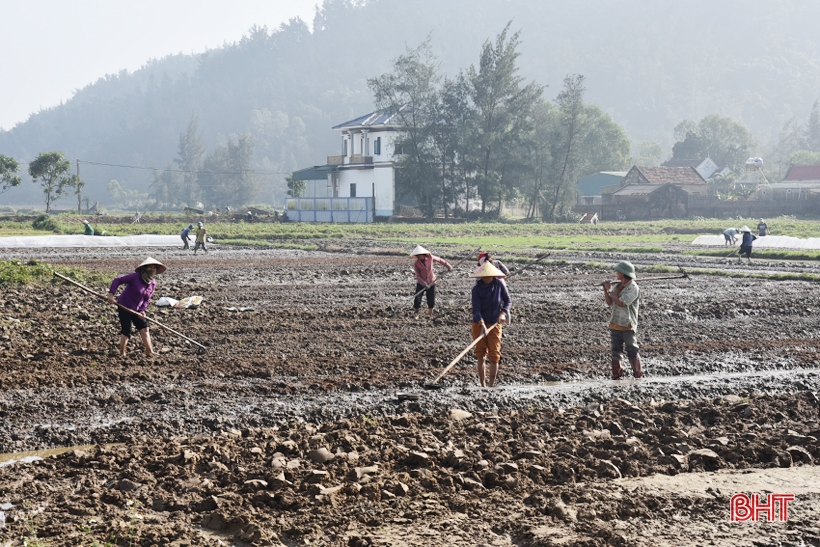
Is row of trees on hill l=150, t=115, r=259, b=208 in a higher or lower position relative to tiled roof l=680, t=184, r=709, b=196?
higher

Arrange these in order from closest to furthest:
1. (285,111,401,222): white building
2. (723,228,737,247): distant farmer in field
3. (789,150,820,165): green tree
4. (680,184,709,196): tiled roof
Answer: (723,228,737,247): distant farmer in field
(285,111,401,222): white building
(680,184,709,196): tiled roof
(789,150,820,165): green tree

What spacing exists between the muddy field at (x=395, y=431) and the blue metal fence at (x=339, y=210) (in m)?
48.1

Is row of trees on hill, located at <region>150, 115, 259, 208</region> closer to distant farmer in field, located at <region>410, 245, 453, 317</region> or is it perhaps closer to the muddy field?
distant farmer in field, located at <region>410, 245, 453, 317</region>

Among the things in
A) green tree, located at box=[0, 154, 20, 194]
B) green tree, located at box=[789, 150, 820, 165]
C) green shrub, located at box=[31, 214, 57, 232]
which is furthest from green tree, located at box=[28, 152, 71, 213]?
green tree, located at box=[789, 150, 820, 165]

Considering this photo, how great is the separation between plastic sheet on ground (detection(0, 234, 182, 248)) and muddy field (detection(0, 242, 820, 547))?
24.4m

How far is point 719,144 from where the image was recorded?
117m

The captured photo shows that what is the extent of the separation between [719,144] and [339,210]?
6954cm

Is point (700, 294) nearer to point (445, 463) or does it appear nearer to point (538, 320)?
point (538, 320)

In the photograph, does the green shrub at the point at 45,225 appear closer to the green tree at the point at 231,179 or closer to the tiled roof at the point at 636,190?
the tiled roof at the point at 636,190

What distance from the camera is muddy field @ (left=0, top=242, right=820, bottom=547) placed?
628cm

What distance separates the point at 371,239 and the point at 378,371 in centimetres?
3388

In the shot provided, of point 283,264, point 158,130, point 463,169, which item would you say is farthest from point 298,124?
point 283,264

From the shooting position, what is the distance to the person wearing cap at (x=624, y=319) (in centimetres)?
1106

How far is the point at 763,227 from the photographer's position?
42656 mm
